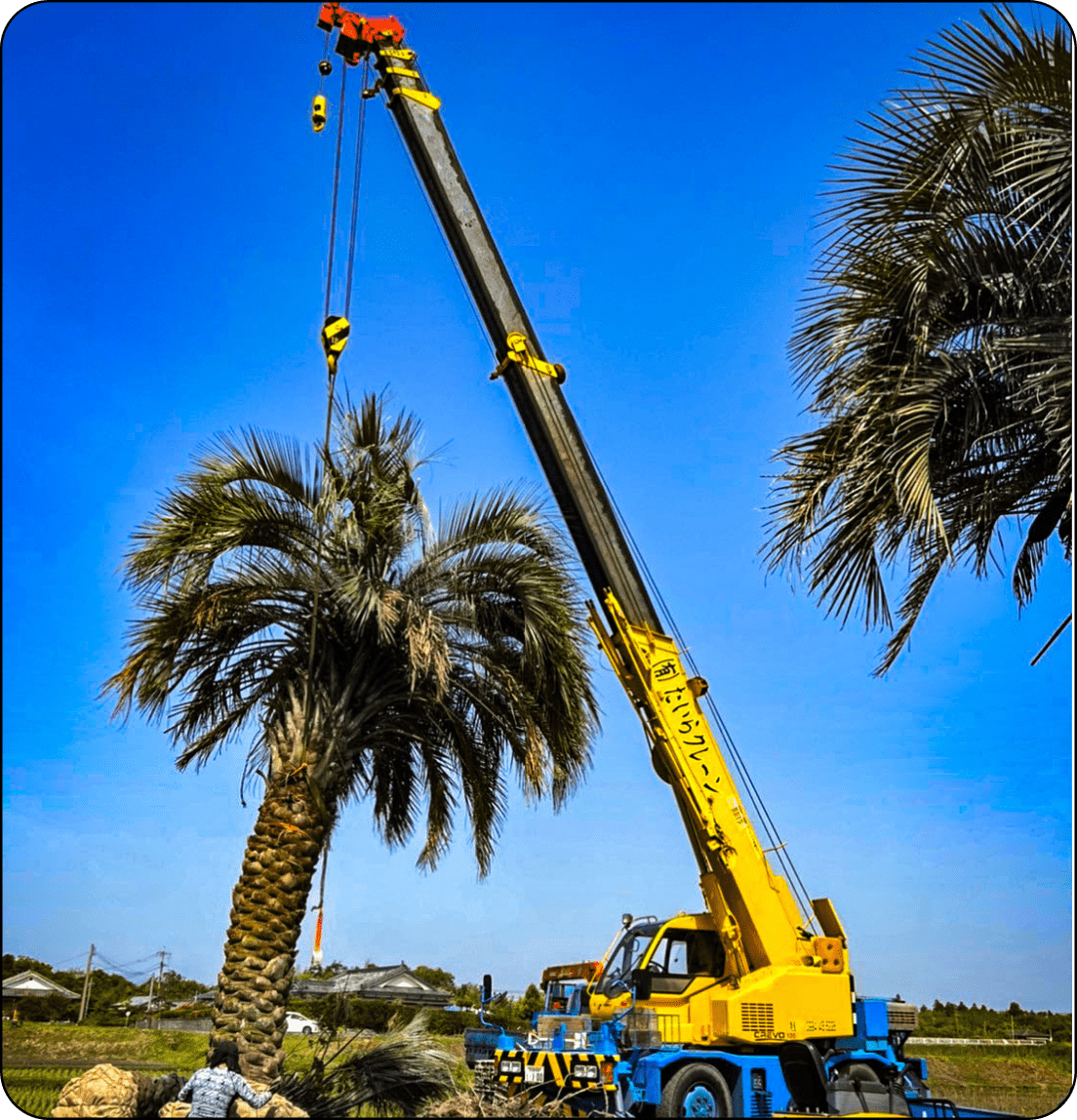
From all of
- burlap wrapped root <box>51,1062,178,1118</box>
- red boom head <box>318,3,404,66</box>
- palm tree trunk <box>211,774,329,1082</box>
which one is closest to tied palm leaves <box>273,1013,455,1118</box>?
palm tree trunk <box>211,774,329,1082</box>

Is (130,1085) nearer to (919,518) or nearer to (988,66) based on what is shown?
(919,518)

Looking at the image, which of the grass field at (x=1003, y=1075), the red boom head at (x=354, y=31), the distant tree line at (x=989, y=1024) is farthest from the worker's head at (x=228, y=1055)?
the distant tree line at (x=989, y=1024)

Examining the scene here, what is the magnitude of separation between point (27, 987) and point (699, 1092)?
1939 inches

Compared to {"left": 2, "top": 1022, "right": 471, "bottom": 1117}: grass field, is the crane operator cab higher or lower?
higher

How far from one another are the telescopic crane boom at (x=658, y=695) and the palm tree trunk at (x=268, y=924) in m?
3.84

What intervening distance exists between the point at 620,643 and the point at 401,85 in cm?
816

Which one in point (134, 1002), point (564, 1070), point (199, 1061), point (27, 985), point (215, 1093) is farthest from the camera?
point (27, 985)

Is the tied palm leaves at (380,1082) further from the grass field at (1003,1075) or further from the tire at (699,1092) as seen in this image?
the grass field at (1003,1075)

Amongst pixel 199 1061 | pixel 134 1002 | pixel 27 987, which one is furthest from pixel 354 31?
pixel 27 987

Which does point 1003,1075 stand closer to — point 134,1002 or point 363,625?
point 363,625

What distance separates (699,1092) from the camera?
11625 mm

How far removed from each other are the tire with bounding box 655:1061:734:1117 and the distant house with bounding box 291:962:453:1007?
25.7 metres

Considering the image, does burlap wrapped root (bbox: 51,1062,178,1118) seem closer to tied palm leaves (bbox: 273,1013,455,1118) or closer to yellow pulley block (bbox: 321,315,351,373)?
tied palm leaves (bbox: 273,1013,455,1118)

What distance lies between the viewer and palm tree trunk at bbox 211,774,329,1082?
37.9ft
